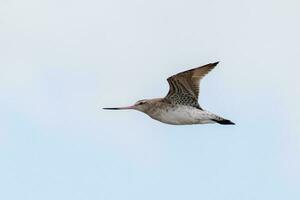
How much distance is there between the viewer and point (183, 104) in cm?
2641

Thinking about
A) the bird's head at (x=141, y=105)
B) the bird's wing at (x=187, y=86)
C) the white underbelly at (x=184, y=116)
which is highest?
the bird's wing at (x=187, y=86)

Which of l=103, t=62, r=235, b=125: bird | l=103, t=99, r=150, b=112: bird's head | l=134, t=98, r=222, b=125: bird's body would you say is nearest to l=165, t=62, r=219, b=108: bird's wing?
l=103, t=62, r=235, b=125: bird

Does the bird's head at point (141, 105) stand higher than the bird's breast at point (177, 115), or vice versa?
the bird's head at point (141, 105)

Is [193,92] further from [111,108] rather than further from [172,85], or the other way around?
[111,108]

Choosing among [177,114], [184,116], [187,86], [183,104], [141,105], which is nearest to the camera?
[184,116]

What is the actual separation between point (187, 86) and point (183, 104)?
0.49 meters

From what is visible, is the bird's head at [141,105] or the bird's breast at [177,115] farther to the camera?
the bird's head at [141,105]

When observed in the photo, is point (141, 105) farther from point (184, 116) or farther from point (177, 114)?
point (184, 116)

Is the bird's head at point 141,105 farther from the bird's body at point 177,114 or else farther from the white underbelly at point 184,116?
the white underbelly at point 184,116

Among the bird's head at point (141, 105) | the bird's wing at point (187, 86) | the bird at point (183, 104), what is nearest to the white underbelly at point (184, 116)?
the bird at point (183, 104)

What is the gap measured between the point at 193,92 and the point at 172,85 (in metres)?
0.65

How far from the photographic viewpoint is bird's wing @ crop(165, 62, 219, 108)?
25906mm

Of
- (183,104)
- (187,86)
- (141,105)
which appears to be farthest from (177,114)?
(141,105)

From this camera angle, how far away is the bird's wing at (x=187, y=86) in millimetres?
25906
